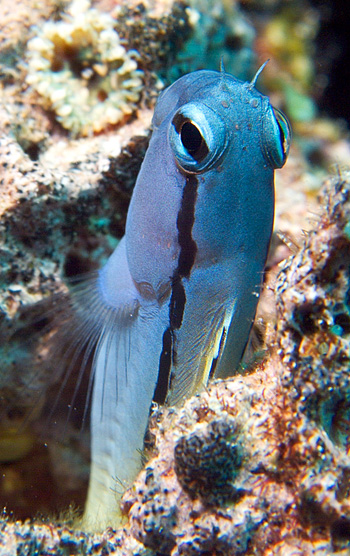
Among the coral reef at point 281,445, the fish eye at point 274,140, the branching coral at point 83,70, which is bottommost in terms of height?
the coral reef at point 281,445

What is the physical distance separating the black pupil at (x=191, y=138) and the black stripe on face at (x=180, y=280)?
0.10m

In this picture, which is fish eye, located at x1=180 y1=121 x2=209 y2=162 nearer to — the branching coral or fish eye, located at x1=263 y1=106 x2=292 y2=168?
fish eye, located at x1=263 y1=106 x2=292 y2=168

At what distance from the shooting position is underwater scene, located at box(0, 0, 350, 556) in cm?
132

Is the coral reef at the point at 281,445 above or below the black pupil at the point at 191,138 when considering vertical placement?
below

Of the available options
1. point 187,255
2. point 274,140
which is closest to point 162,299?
point 187,255

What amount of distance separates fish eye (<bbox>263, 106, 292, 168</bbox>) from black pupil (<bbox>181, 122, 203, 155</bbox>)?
0.92 feet

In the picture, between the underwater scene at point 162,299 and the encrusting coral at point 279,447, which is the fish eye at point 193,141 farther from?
the encrusting coral at point 279,447

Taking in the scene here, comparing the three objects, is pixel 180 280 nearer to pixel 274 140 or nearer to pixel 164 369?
pixel 164 369

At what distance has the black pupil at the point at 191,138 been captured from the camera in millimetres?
1501

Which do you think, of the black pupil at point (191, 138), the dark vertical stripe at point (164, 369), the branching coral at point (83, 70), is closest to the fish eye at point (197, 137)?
the black pupil at point (191, 138)

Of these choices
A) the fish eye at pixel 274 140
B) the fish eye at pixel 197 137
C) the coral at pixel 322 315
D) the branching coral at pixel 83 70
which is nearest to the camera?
the coral at pixel 322 315


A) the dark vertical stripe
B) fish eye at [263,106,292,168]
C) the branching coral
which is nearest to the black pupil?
fish eye at [263,106,292,168]

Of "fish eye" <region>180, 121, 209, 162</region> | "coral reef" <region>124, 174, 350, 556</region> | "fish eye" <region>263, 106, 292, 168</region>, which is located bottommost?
"coral reef" <region>124, 174, 350, 556</region>

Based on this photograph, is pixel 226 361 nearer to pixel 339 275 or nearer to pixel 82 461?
pixel 339 275
